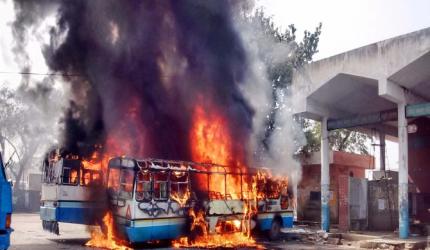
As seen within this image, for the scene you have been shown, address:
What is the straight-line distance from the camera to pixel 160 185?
1350 centimetres

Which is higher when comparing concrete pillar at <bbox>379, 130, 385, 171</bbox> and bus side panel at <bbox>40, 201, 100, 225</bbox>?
concrete pillar at <bbox>379, 130, 385, 171</bbox>

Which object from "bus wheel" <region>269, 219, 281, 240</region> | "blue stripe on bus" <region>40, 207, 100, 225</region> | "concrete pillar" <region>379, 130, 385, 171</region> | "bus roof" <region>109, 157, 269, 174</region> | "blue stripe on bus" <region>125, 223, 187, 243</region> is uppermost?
"concrete pillar" <region>379, 130, 385, 171</region>

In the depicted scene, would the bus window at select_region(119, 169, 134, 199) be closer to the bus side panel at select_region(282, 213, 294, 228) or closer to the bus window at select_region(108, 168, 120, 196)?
the bus window at select_region(108, 168, 120, 196)

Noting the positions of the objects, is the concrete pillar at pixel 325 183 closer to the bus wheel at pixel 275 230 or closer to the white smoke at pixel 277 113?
the white smoke at pixel 277 113

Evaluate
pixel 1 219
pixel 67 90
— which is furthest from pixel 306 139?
pixel 1 219

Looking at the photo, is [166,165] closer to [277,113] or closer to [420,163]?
[277,113]

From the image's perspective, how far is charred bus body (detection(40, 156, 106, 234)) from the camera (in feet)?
46.8

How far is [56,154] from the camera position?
15.9 m

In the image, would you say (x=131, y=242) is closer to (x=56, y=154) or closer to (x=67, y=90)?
(x=56, y=154)

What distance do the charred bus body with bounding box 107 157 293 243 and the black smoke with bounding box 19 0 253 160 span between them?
9.71 feet

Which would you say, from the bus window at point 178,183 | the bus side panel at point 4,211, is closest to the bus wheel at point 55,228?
the bus window at point 178,183

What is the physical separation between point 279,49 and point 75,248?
1824cm

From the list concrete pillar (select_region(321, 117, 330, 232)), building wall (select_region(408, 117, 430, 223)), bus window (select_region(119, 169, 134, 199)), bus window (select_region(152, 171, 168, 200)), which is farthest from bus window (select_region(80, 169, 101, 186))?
building wall (select_region(408, 117, 430, 223))

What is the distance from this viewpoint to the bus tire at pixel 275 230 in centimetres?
1700
